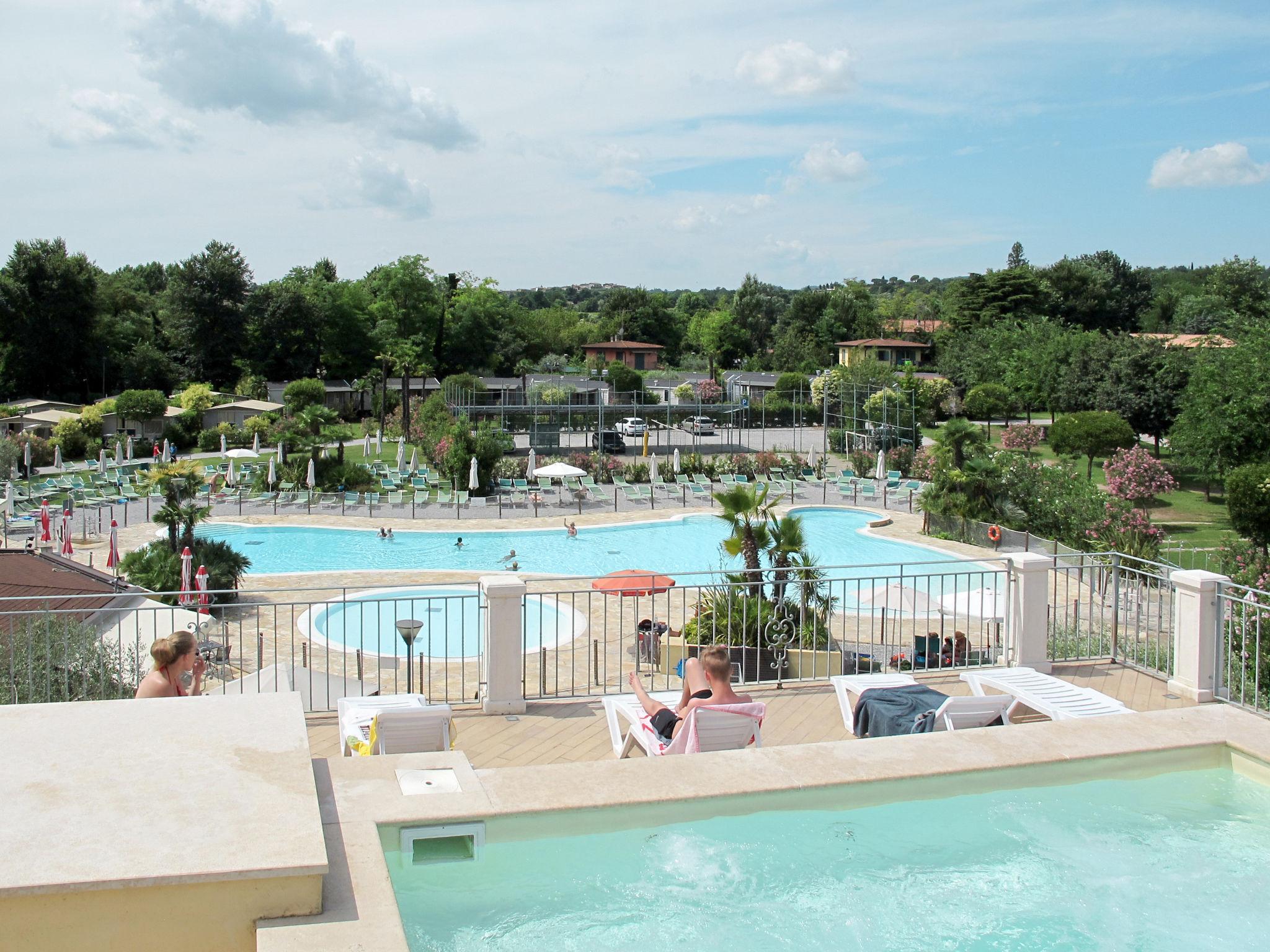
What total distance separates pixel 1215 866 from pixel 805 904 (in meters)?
2.17

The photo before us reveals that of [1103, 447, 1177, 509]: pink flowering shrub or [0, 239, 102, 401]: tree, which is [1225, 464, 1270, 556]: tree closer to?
[1103, 447, 1177, 509]: pink flowering shrub

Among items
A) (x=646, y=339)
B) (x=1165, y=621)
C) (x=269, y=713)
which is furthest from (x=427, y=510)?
(x=646, y=339)

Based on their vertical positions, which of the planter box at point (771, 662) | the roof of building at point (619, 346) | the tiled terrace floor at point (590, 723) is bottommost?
the planter box at point (771, 662)

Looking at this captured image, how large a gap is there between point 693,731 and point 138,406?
39.2m

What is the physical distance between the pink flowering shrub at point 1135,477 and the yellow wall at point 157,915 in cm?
2109

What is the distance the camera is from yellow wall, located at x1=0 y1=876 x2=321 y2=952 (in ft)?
11.3

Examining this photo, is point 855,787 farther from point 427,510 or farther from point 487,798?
point 427,510

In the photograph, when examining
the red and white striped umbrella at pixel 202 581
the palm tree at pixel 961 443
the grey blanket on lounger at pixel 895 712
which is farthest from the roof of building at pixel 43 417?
the grey blanket on lounger at pixel 895 712

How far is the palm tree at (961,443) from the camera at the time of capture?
75.8ft

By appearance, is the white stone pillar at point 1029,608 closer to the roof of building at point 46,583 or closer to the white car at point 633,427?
the roof of building at point 46,583

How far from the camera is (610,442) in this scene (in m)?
40.2

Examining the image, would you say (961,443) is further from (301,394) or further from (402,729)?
(301,394)

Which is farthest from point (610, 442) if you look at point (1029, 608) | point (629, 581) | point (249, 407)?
point (1029, 608)

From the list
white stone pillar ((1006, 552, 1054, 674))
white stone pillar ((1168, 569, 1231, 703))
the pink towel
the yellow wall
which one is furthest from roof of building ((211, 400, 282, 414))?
the yellow wall
